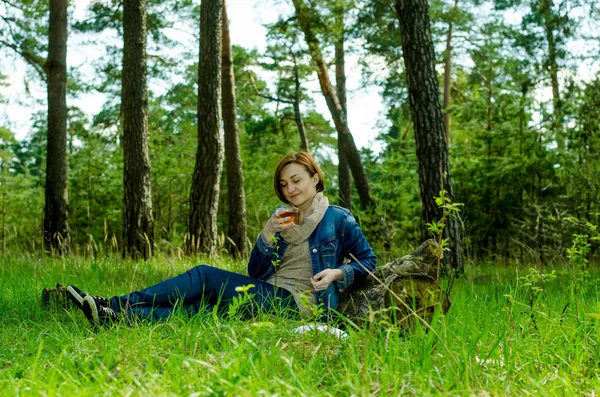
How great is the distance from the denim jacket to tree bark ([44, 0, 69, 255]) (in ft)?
23.5

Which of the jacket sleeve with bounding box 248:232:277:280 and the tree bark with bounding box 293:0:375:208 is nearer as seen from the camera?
the jacket sleeve with bounding box 248:232:277:280

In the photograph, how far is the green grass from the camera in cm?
232

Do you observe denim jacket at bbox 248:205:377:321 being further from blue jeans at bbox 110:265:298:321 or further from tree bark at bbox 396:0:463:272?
tree bark at bbox 396:0:463:272

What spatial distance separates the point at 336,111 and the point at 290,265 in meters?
10.4

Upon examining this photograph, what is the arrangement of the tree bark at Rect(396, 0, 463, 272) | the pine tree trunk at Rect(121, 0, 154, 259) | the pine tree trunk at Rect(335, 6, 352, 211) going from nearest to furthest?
the tree bark at Rect(396, 0, 463, 272) → the pine tree trunk at Rect(121, 0, 154, 259) → the pine tree trunk at Rect(335, 6, 352, 211)

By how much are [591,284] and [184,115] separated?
21.9 meters

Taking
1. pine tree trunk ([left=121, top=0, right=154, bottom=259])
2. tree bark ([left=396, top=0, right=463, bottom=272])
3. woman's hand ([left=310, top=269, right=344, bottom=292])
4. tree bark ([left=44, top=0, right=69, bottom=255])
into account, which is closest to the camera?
woman's hand ([left=310, top=269, right=344, bottom=292])

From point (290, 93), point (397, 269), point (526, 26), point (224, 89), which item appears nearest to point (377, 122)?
point (290, 93)

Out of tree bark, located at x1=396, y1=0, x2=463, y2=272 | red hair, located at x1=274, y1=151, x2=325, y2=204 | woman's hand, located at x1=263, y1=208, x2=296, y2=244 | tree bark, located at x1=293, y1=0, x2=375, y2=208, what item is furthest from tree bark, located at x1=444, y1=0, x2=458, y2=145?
woman's hand, located at x1=263, y1=208, x2=296, y2=244

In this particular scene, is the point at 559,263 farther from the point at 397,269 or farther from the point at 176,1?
the point at 176,1

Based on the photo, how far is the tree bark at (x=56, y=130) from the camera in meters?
10.4

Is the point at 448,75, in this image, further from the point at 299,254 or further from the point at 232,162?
the point at 299,254

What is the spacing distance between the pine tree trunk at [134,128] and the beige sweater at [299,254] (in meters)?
5.55

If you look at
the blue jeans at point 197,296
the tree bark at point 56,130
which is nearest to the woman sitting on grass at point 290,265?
the blue jeans at point 197,296
